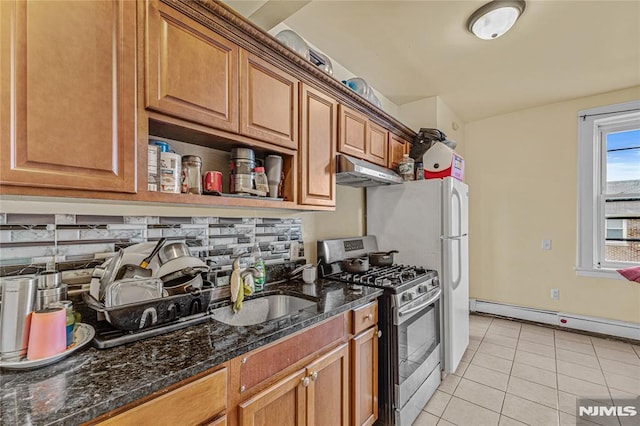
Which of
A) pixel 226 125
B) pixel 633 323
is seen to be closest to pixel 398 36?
pixel 226 125

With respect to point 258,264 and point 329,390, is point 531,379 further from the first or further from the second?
point 258,264

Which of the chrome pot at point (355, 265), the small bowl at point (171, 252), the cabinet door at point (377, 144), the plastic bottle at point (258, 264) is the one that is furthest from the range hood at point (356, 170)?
the small bowl at point (171, 252)

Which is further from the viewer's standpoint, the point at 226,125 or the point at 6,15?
the point at 226,125

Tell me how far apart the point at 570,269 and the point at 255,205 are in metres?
3.87

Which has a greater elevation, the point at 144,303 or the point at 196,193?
the point at 196,193

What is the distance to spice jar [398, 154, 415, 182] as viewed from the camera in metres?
2.63

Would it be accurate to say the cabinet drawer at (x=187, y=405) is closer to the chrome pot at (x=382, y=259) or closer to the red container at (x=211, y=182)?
the red container at (x=211, y=182)

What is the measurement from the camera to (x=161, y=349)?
96 centimetres

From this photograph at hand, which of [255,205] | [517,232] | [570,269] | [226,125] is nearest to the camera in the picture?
[226,125]

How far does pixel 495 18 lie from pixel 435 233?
1.54 meters

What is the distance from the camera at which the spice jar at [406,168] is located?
2.63 metres

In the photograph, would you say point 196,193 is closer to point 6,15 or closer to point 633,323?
point 6,15

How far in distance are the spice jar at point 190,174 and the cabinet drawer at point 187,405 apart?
2.54 feet

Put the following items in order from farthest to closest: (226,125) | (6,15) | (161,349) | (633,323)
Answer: (633,323)
(226,125)
(161,349)
(6,15)
